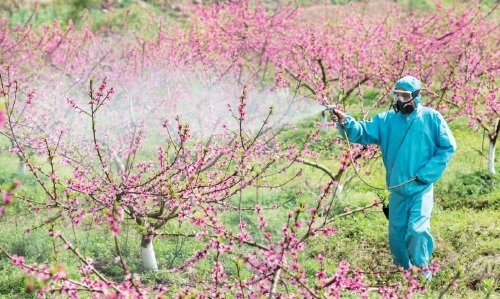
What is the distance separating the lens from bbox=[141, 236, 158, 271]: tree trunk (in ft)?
20.0

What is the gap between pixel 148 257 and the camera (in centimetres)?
615

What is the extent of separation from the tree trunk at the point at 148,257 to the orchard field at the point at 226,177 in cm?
2

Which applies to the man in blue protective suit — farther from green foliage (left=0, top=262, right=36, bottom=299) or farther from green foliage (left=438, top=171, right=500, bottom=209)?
green foliage (left=0, top=262, right=36, bottom=299)

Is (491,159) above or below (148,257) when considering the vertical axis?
below

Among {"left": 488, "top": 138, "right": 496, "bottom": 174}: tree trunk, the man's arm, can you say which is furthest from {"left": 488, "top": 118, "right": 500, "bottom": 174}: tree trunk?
the man's arm

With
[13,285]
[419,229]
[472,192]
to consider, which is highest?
[419,229]

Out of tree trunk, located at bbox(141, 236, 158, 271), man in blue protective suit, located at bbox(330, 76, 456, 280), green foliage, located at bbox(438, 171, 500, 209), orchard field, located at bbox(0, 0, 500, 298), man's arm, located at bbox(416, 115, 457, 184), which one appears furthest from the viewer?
green foliage, located at bbox(438, 171, 500, 209)

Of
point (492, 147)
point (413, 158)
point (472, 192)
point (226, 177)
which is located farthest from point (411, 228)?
point (492, 147)

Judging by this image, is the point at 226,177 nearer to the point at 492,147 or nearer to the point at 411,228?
the point at 411,228

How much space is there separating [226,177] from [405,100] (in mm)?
1851

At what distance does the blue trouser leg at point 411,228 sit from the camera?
5.39 meters

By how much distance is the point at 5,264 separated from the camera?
6.11 metres

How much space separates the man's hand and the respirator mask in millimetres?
517

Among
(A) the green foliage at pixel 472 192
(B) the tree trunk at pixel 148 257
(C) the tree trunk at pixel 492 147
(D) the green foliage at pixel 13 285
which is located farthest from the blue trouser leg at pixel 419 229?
(C) the tree trunk at pixel 492 147
